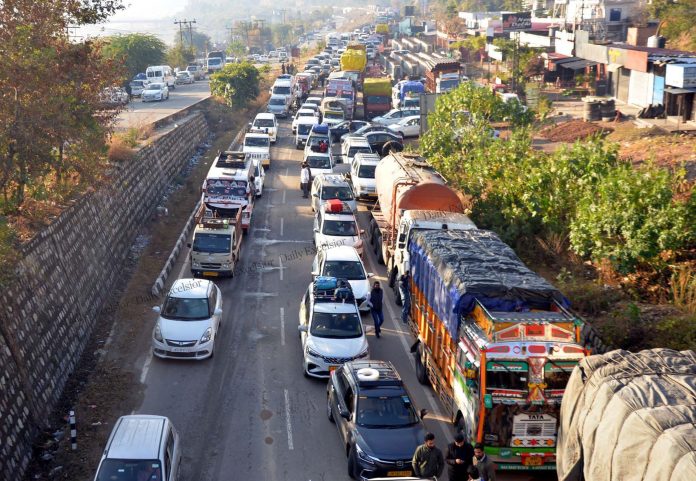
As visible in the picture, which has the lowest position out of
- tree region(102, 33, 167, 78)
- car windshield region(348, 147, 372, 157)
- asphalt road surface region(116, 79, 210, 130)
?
car windshield region(348, 147, 372, 157)

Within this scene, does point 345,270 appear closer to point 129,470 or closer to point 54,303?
point 54,303

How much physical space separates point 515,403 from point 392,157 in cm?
1764

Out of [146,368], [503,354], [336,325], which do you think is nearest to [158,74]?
[146,368]

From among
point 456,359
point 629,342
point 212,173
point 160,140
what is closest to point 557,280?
point 629,342

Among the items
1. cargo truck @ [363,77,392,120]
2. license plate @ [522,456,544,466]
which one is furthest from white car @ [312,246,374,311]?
cargo truck @ [363,77,392,120]

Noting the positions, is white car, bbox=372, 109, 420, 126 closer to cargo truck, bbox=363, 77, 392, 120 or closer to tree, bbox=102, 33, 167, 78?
cargo truck, bbox=363, 77, 392, 120

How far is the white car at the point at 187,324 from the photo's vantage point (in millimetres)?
20000

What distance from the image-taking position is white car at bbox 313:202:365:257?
1061 inches

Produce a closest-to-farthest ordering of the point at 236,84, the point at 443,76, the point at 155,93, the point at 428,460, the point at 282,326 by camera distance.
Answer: the point at 428,460 < the point at 282,326 < the point at 443,76 < the point at 236,84 < the point at 155,93

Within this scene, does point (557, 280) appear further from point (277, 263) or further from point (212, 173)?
point (212, 173)

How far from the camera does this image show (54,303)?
20.3 metres

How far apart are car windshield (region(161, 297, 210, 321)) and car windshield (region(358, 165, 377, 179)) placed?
14.6 meters

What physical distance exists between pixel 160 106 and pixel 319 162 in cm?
2472

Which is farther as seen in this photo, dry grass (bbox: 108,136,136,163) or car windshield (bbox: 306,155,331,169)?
car windshield (bbox: 306,155,331,169)
